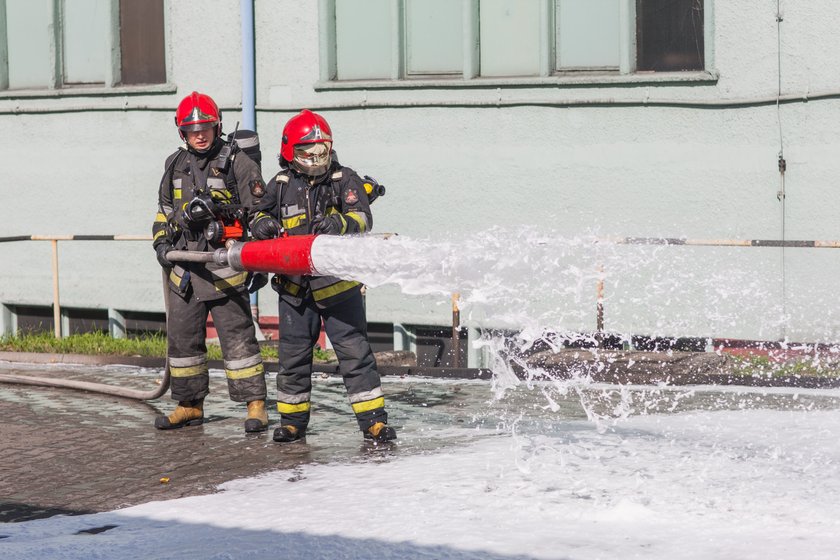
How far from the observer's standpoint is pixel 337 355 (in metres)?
8.56

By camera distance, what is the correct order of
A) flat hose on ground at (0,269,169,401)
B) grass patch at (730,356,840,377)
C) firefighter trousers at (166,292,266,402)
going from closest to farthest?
firefighter trousers at (166,292,266,402) → flat hose on ground at (0,269,169,401) → grass patch at (730,356,840,377)

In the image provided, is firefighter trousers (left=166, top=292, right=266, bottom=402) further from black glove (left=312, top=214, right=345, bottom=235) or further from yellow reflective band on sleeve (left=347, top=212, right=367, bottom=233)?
yellow reflective band on sleeve (left=347, top=212, right=367, bottom=233)

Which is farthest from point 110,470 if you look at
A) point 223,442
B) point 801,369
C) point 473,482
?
point 801,369

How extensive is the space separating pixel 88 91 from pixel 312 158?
7.39 m

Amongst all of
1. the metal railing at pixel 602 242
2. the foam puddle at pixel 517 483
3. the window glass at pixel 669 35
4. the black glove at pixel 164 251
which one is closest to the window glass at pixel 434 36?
the window glass at pixel 669 35

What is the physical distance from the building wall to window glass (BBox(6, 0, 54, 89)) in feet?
1.89

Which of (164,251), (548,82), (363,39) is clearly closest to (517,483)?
(164,251)

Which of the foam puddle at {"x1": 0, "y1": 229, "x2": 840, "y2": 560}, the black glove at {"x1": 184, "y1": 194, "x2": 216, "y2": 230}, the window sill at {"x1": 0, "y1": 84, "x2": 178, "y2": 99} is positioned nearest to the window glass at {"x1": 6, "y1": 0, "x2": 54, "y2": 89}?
the window sill at {"x1": 0, "y1": 84, "x2": 178, "y2": 99}

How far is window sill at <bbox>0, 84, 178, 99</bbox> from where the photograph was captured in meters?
14.7

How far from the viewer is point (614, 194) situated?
12609 millimetres

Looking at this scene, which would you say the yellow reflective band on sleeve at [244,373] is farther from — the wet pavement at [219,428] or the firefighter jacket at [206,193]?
the firefighter jacket at [206,193]

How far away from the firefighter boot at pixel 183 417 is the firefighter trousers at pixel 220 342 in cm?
7

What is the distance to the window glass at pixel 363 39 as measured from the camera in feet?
44.8

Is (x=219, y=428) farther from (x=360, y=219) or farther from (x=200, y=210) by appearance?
(x=360, y=219)
